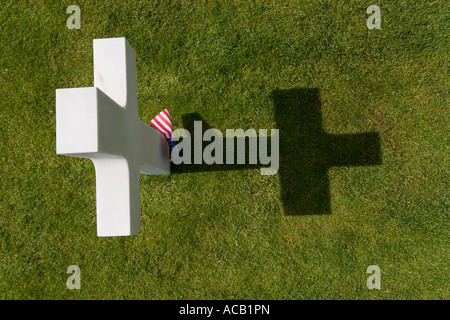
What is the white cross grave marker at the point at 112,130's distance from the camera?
1.81 m

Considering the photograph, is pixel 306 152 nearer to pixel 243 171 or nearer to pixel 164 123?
pixel 243 171

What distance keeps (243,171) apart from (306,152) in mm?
731

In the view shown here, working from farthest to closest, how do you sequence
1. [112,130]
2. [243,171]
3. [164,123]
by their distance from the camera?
[243,171] < [164,123] < [112,130]

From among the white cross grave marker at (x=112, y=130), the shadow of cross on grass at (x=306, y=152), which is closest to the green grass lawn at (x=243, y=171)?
the shadow of cross on grass at (x=306, y=152)

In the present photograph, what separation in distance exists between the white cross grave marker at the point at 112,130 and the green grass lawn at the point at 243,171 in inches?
48.1

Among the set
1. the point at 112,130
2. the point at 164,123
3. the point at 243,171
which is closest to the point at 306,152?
the point at 243,171

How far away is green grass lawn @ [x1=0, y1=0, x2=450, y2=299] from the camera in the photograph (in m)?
3.37

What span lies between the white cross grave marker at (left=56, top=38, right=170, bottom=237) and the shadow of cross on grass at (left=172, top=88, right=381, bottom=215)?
4.09ft

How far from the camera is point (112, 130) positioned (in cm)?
198

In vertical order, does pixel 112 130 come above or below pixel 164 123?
below

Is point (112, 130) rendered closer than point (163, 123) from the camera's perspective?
Yes

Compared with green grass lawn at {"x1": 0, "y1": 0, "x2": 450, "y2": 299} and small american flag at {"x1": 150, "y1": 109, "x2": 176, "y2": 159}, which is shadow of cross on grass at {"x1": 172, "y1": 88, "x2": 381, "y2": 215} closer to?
green grass lawn at {"x1": 0, "y1": 0, "x2": 450, "y2": 299}

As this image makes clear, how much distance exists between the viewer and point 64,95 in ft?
5.97
